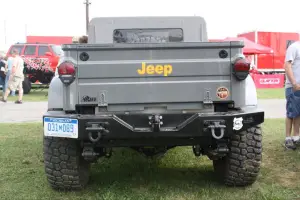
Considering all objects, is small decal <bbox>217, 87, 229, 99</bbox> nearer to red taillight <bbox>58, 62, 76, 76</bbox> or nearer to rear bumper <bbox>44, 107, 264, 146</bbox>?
rear bumper <bbox>44, 107, 264, 146</bbox>

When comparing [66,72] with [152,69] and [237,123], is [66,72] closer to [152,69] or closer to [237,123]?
[152,69]

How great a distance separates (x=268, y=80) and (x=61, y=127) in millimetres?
18836

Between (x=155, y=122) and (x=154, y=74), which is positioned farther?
(x=154, y=74)

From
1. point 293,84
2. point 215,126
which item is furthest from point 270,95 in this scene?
point 215,126

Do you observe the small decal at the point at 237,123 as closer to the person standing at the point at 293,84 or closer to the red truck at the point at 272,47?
the person standing at the point at 293,84

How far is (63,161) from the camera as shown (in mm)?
3795

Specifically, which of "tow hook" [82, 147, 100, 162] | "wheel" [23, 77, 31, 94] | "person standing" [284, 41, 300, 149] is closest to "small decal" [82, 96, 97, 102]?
"tow hook" [82, 147, 100, 162]

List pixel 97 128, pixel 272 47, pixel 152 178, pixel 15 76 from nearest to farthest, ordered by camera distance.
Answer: pixel 97 128, pixel 152 178, pixel 15 76, pixel 272 47

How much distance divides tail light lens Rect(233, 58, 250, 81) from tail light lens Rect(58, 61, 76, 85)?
1426mm

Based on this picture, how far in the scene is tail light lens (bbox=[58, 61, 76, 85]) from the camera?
11.3ft

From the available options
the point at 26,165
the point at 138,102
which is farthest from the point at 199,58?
the point at 26,165

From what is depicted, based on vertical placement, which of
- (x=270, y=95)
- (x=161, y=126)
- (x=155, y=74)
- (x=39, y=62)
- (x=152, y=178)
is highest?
(x=39, y=62)

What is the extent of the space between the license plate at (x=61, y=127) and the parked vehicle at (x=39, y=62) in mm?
13289

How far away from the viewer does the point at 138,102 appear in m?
3.58
